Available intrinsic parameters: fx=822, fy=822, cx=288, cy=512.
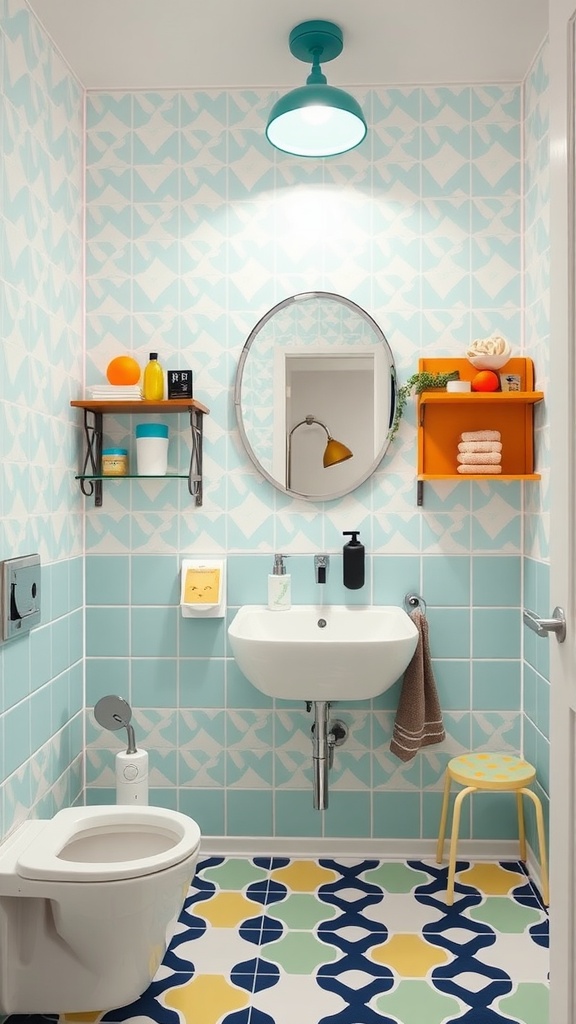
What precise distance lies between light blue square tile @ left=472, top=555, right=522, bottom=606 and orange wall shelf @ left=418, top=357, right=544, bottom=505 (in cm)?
30

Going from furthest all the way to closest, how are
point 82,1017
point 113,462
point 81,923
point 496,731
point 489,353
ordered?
point 496,731, point 113,462, point 489,353, point 82,1017, point 81,923

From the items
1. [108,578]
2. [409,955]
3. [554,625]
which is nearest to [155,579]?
[108,578]

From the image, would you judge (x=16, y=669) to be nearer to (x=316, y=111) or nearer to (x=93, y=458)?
(x=93, y=458)

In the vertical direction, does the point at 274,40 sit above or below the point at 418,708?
above

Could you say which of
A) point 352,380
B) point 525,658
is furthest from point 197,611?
point 525,658

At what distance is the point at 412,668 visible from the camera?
2.65 metres

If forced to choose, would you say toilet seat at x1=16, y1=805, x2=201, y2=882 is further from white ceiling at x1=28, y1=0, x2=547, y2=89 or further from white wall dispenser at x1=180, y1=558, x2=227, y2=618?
white ceiling at x1=28, y1=0, x2=547, y2=89

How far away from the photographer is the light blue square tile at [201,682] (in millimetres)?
2799

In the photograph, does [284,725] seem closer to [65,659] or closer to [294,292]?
[65,659]

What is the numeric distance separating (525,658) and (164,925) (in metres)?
1.43

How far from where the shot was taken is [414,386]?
2.73m

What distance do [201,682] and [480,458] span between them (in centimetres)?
119

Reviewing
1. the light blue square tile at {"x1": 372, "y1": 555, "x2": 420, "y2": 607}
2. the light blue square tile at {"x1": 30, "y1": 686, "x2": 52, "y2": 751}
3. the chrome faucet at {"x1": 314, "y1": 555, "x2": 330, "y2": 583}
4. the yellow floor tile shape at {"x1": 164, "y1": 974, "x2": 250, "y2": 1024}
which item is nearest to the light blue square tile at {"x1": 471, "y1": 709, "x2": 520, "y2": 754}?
the light blue square tile at {"x1": 372, "y1": 555, "x2": 420, "y2": 607}

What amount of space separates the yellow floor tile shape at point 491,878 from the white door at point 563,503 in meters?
1.02
